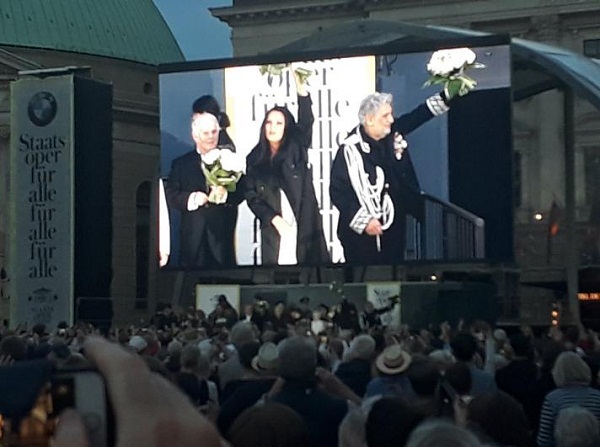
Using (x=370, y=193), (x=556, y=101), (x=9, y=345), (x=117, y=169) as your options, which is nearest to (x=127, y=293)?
(x=117, y=169)

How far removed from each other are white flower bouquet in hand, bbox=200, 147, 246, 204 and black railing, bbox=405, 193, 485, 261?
452cm

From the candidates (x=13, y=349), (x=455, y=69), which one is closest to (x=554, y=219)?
(x=455, y=69)

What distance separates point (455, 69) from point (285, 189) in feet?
16.8

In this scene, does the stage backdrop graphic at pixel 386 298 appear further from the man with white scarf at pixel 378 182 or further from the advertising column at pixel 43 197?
the advertising column at pixel 43 197

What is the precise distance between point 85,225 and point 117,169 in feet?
94.5

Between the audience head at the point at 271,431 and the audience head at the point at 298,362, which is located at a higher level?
the audience head at the point at 298,362

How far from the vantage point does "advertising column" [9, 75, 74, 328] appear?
34.8 m

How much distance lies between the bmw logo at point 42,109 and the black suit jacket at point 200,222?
3.31 meters

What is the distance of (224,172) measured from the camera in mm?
34375

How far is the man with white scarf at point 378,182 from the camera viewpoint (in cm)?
3250

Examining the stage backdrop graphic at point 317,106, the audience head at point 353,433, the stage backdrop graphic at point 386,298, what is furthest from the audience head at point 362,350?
the stage backdrop graphic at point 317,106

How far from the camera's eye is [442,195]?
32.2 m

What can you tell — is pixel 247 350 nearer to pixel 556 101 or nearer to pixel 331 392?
pixel 331 392

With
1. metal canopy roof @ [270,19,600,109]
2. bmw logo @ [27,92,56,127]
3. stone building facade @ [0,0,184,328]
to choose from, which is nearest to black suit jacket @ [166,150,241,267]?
bmw logo @ [27,92,56,127]
